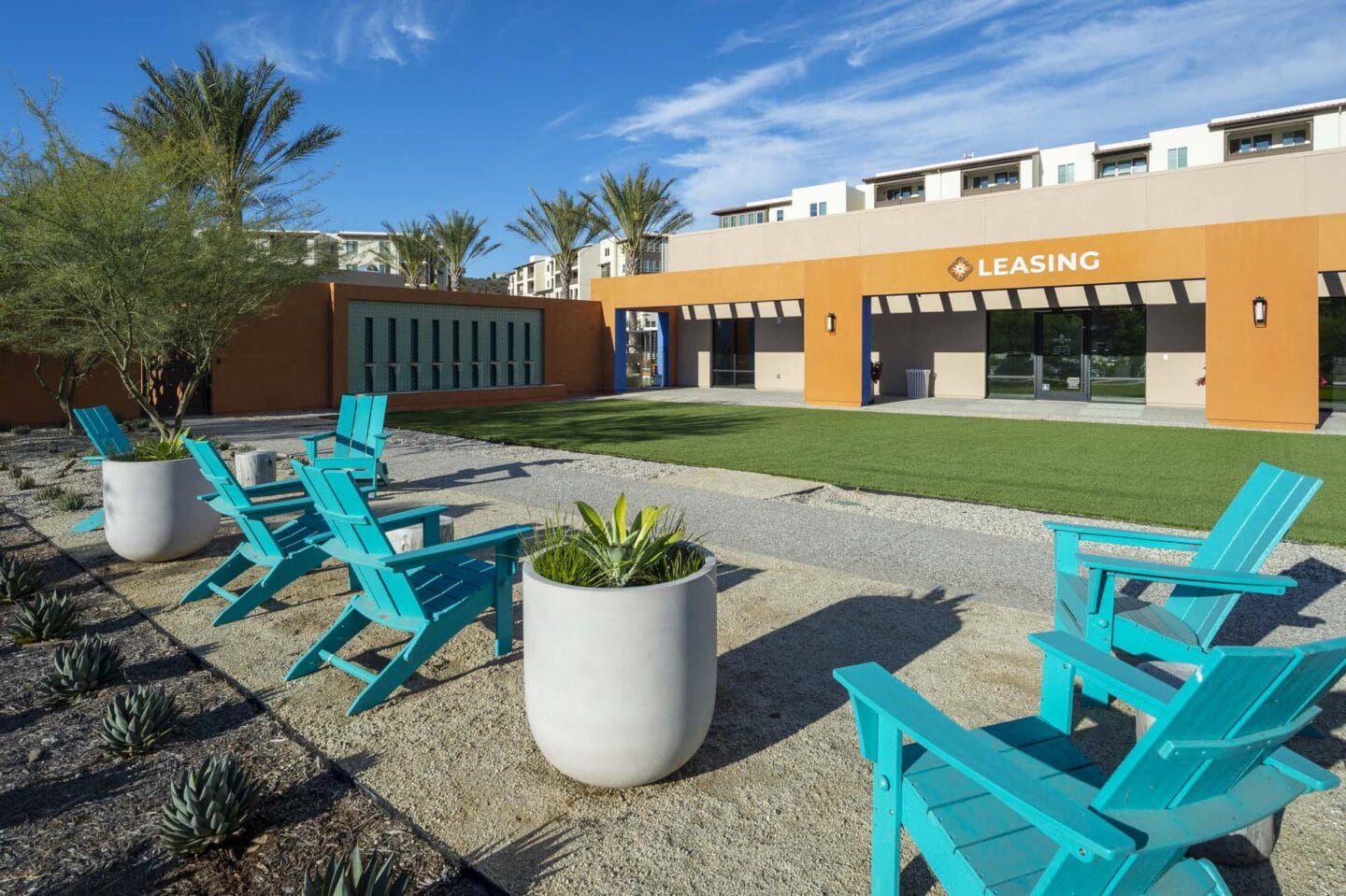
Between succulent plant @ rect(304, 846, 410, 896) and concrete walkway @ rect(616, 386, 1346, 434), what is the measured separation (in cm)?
1859

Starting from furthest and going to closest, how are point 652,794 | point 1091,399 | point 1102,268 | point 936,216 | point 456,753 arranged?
1. point 936,216
2. point 1091,399
3. point 1102,268
4. point 456,753
5. point 652,794

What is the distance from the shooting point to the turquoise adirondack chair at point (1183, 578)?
361 centimetres

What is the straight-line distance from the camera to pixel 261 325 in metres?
22.1

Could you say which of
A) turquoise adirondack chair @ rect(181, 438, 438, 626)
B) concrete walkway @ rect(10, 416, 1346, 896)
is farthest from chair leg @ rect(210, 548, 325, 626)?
concrete walkway @ rect(10, 416, 1346, 896)

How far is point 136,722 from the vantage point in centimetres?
337

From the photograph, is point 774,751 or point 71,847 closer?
point 71,847

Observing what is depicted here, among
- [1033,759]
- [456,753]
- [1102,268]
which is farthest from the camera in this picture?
[1102,268]

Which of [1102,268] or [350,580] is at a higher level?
[1102,268]

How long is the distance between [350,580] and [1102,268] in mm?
18969

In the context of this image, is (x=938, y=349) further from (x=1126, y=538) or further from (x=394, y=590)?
(x=394, y=590)

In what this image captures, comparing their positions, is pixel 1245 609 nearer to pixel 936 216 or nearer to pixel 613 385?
pixel 936 216

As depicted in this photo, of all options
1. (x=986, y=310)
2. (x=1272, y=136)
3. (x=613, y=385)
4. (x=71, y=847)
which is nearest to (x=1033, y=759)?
(x=71, y=847)

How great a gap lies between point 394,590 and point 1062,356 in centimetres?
2460

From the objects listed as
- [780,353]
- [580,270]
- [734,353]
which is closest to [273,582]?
[780,353]
